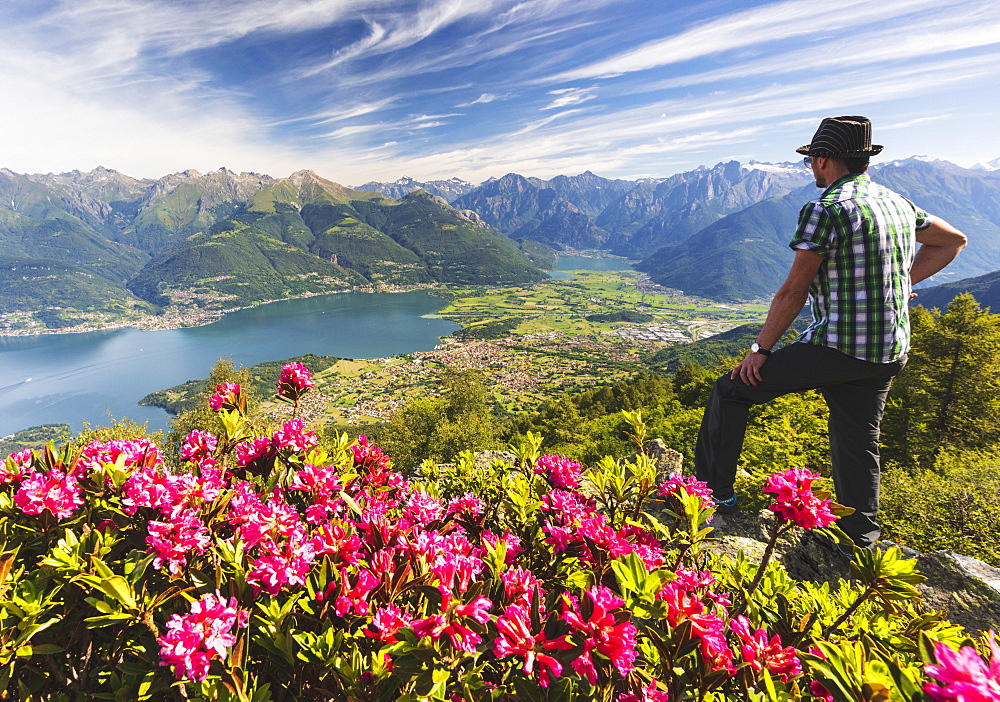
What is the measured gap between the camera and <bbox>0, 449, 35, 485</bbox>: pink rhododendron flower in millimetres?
2148

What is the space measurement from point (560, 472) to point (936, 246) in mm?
3591

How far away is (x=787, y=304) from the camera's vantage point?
2971mm

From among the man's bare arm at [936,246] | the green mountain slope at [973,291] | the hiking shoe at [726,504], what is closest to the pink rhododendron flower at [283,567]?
the hiking shoe at [726,504]

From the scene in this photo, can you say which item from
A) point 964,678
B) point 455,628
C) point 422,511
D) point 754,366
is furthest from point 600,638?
point 754,366

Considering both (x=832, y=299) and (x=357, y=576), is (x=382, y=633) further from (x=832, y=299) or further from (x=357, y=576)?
(x=832, y=299)

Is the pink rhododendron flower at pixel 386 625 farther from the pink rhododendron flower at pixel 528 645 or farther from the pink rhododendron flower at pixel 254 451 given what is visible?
the pink rhododendron flower at pixel 254 451

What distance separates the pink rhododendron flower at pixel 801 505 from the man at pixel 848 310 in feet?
5.38

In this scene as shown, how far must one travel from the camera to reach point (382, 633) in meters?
1.34

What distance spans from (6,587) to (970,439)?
15.3m

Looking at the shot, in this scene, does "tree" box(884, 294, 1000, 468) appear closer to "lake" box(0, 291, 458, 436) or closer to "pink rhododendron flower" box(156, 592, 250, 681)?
"pink rhododendron flower" box(156, 592, 250, 681)

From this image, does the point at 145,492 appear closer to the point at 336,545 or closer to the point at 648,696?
the point at 336,545

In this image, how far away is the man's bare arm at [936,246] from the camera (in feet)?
10.8

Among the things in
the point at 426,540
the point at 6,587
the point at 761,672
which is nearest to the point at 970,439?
the point at 761,672

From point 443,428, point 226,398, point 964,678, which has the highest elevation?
point 226,398
